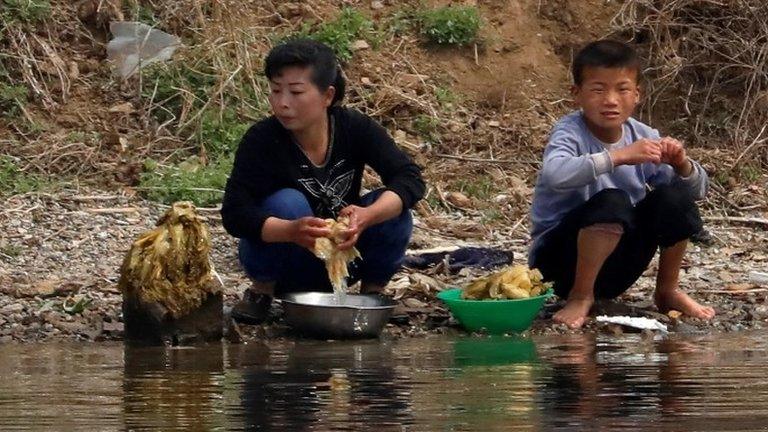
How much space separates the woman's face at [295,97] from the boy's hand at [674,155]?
141cm

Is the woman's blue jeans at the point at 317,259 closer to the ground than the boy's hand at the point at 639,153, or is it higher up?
closer to the ground

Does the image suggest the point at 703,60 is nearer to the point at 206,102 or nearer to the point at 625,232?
the point at 206,102

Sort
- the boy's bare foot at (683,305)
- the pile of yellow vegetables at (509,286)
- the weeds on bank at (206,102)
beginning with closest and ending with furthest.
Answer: the pile of yellow vegetables at (509,286), the boy's bare foot at (683,305), the weeds on bank at (206,102)

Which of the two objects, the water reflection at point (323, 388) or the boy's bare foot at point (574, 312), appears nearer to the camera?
the water reflection at point (323, 388)

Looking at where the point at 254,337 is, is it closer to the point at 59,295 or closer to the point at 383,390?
the point at 59,295

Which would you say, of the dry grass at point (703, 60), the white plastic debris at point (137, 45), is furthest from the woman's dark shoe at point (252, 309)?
the dry grass at point (703, 60)

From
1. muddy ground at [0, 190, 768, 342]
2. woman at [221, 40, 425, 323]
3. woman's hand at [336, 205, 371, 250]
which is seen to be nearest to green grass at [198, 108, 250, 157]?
muddy ground at [0, 190, 768, 342]

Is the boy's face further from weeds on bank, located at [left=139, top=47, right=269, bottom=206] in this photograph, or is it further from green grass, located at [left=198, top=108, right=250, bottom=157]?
green grass, located at [left=198, top=108, right=250, bottom=157]

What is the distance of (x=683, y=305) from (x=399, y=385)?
2.41 meters

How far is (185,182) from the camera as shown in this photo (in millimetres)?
9273

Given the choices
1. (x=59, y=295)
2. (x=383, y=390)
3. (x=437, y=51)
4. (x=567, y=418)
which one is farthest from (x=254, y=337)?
(x=437, y=51)

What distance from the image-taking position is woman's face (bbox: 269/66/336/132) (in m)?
6.29

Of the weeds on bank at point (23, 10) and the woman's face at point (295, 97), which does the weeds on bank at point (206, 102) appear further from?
the woman's face at point (295, 97)

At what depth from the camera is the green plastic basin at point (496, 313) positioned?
6.23 meters
